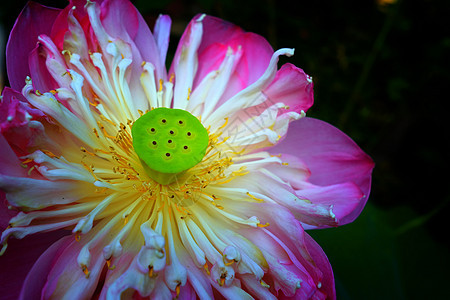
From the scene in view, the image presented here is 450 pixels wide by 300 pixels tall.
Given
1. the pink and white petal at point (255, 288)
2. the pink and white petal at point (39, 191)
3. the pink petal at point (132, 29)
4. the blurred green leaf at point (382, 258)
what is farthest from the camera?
the blurred green leaf at point (382, 258)

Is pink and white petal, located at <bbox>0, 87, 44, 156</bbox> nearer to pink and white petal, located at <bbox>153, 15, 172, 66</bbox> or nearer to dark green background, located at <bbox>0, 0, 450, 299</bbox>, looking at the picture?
pink and white petal, located at <bbox>153, 15, 172, 66</bbox>

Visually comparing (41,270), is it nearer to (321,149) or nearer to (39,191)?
(39,191)

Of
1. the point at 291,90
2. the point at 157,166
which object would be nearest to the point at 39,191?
the point at 157,166

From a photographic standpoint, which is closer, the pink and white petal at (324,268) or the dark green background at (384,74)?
the pink and white petal at (324,268)

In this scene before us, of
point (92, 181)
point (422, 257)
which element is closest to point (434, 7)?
point (422, 257)

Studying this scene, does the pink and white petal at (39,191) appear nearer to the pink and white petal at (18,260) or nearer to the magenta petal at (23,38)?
the pink and white petal at (18,260)

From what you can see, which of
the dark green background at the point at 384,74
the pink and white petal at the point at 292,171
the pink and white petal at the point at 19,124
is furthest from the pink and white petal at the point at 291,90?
the dark green background at the point at 384,74

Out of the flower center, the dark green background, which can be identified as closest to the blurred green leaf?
the dark green background
